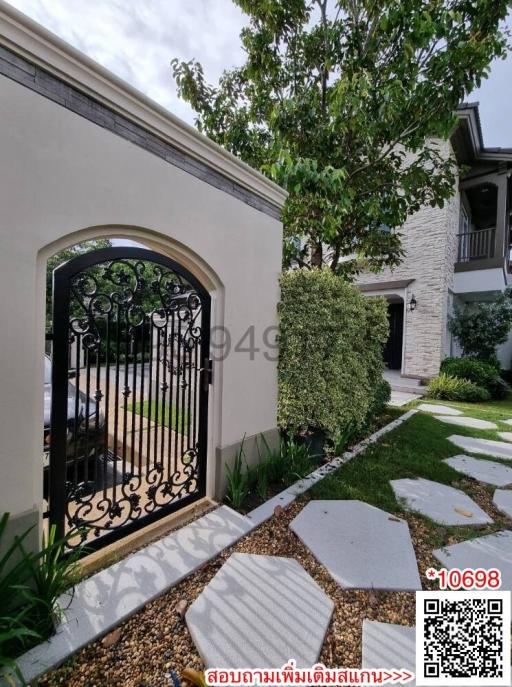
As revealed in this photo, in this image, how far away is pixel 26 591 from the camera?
1.63 m

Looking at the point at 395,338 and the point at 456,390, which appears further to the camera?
the point at 395,338

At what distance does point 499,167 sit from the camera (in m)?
9.35

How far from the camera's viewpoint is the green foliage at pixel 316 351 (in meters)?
3.57

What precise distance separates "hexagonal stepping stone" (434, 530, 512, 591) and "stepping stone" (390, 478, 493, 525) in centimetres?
25

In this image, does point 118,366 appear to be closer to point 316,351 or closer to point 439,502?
point 316,351

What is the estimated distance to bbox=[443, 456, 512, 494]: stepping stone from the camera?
A: 3.47 m

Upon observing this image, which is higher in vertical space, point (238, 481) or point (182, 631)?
point (238, 481)

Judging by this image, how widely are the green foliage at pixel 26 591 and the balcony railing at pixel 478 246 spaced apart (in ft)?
38.9

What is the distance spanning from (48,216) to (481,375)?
9921mm

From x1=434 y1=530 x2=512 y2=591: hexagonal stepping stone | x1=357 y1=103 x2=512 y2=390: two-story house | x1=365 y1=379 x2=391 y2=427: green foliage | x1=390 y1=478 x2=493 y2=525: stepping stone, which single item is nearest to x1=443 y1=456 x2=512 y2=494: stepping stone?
x1=390 y1=478 x2=493 y2=525: stepping stone

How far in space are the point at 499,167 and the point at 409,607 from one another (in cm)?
1197

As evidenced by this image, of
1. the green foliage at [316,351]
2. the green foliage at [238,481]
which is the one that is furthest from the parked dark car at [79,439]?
the green foliage at [316,351]

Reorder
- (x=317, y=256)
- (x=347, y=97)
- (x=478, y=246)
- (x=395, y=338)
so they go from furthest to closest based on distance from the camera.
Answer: (x=395, y=338) → (x=478, y=246) → (x=317, y=256) → (x=347, y=97)

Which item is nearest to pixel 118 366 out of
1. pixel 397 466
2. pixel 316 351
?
pixel 316 351
